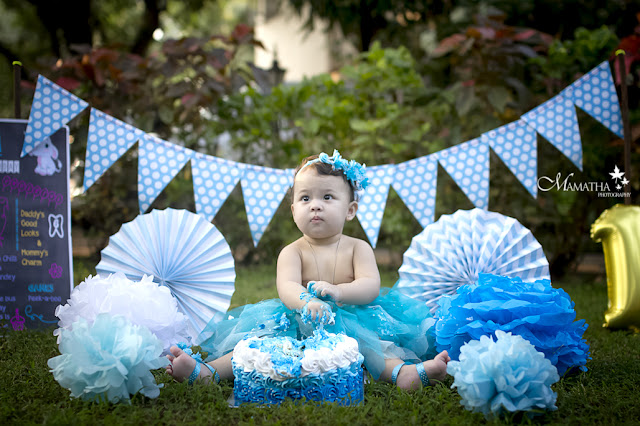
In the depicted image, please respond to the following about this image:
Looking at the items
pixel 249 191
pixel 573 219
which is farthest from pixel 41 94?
pixel 573 219

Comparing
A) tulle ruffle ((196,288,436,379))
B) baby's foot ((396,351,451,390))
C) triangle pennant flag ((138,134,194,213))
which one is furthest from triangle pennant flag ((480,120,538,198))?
triangle pennant flag ((138,134,194,213))

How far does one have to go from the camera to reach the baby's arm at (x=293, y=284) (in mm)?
2348

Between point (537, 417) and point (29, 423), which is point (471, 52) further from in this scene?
point (29, 423)

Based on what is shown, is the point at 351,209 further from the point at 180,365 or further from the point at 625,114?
the point at 625,114

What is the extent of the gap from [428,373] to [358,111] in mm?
3786

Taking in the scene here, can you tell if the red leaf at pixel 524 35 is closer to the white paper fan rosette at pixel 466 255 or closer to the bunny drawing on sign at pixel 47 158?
the white paper fan rosette at pixel 466 255

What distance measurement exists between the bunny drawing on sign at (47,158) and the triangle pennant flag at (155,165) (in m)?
0.55

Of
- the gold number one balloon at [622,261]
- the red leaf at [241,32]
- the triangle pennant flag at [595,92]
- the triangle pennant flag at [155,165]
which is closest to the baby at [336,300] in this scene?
the triangle pennant flag at [155,165]

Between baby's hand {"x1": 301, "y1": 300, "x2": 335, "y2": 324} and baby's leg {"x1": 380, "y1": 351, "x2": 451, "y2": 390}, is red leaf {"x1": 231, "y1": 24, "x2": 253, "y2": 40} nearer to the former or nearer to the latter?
baby's hand {"x1": 301, "y1": 300, "x2": 335, "y2": 324}

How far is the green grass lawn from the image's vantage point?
199cm

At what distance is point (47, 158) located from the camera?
11.5 ft

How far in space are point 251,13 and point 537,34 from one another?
42.6 feet

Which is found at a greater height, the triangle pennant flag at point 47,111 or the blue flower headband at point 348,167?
the triangle pennant flag at point 47,111

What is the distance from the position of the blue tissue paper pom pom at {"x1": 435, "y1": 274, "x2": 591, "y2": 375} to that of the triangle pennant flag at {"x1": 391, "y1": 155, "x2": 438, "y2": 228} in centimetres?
123
